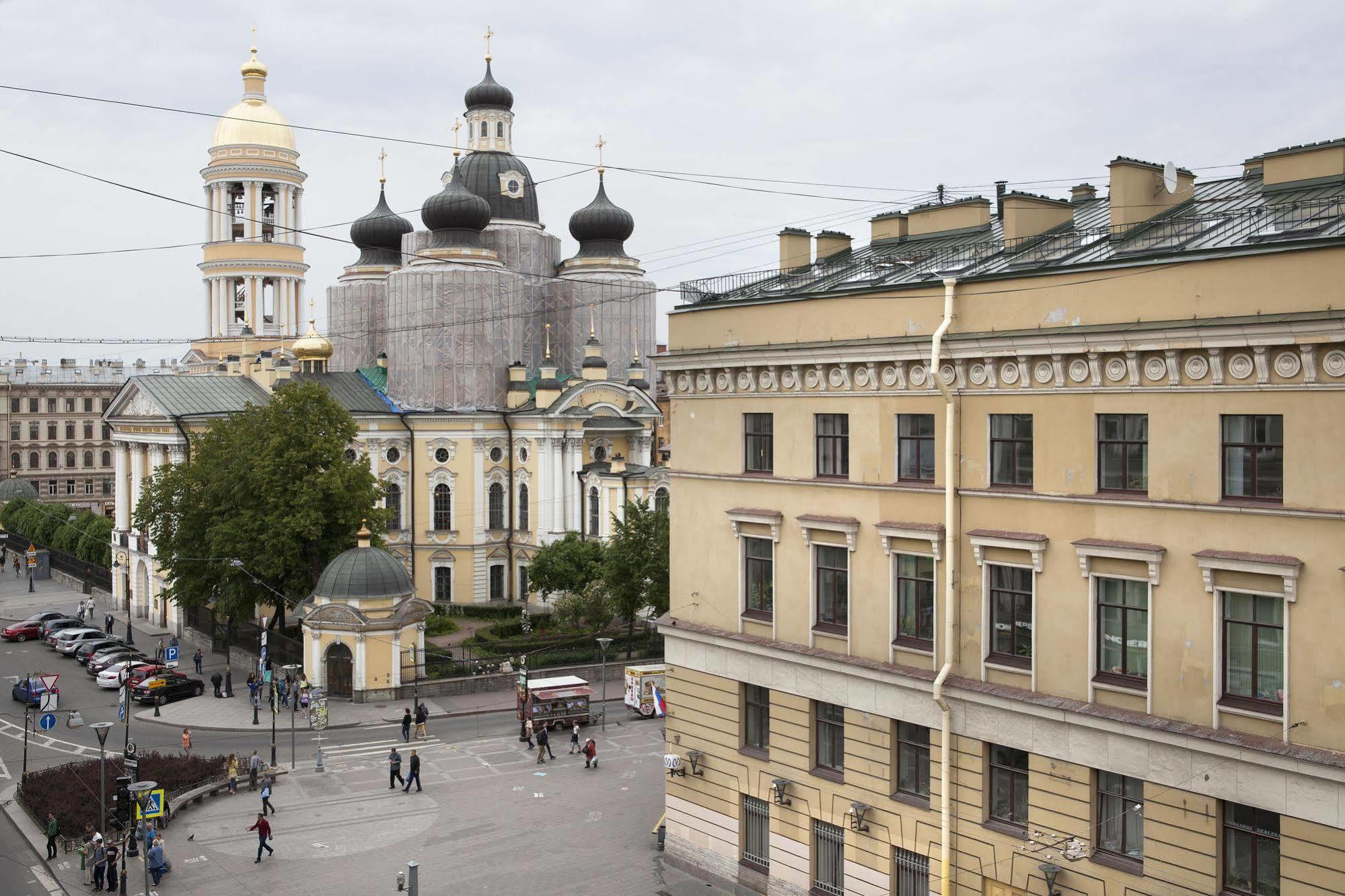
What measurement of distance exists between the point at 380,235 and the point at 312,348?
14.3 meters

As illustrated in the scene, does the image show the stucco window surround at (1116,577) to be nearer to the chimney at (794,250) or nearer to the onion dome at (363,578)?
the chimney at (794,250)

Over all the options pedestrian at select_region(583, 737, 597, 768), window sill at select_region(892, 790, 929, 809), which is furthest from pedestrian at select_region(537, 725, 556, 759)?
window sill at select_region(892, 790, 929, 809)

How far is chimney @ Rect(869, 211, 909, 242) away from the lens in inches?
1124

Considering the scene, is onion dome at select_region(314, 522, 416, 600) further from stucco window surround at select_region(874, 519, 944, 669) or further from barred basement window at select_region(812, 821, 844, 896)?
stucco window surround at select_region(874, 519, 944, 669)

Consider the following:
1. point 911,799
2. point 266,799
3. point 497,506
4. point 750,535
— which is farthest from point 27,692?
point 911,799

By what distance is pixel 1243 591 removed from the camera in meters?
17.7

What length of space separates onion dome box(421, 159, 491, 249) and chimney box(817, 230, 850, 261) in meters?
42.9

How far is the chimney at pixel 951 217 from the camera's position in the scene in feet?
86.0

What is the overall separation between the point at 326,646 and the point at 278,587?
661 centimetres

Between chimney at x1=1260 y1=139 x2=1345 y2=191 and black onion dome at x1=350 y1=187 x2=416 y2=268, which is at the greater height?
black onion dome at x1=350 y1=187 x2=416 y2=268

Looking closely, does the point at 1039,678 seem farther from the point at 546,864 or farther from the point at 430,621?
the point at 430,621

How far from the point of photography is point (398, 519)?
Result: 222 feet

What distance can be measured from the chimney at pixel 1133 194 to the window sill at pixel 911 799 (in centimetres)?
1016

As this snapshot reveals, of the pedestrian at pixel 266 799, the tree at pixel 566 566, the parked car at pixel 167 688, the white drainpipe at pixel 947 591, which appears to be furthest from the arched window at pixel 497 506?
the white drainpipe at pixel 947 591
